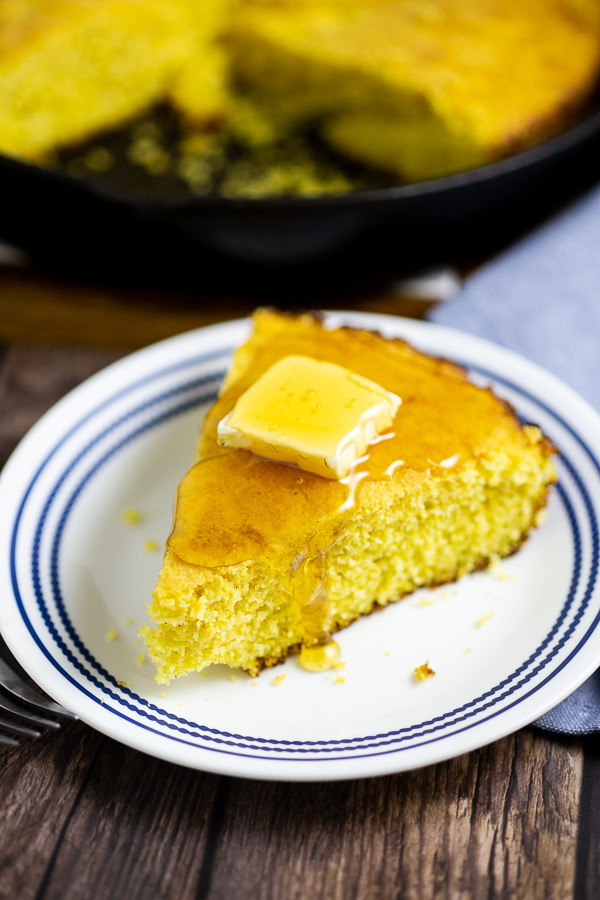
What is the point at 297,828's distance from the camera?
1.63 metres

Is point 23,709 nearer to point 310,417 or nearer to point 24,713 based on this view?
point 24,713

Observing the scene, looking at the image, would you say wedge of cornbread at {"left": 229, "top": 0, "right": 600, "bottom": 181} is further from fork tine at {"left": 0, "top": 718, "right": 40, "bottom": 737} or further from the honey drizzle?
fork tine at {"left": 0, "top": 718, "right": 40, "bottom": 737}

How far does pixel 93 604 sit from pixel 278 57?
2960mm

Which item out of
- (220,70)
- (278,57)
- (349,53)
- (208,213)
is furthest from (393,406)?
(220,70)

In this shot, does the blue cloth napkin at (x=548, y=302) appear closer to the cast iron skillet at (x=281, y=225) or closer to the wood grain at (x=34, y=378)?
the cast iron skillet at (x=281, y=225)

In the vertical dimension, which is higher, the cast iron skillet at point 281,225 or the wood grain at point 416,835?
the cast iron skillet at point 281,225

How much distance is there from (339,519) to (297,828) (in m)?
0.65

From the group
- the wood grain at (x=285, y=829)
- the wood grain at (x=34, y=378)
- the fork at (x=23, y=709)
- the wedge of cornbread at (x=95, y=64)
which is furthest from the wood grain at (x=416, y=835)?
the wedge of cornbread at (x=95, y=64)

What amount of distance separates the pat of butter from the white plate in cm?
40

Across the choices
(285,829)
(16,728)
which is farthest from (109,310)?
(285,829)

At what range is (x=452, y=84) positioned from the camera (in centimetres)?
346

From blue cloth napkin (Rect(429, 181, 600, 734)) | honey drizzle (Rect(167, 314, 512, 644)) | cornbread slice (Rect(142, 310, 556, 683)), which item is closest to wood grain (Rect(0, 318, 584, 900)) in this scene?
cornbread slice (Rect(142, 310, 556, 683))

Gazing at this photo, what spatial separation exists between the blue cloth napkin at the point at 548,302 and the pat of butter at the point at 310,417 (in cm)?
→ 77

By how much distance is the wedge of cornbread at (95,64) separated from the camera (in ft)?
12.8
